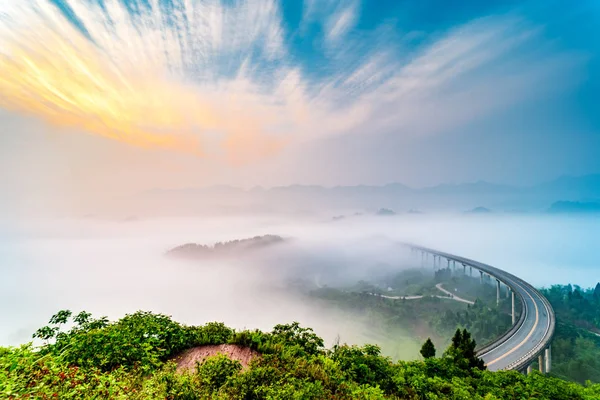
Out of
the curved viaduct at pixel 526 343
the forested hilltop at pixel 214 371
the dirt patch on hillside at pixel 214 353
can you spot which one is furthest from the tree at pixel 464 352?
the curved viaduct at pixel 526 343

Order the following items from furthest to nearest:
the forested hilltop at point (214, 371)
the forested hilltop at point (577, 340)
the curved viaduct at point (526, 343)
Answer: the forested hilltop at point (577, 340)
the curved viaduct at point (526, 343)
the forested hilltop at point (214, 371)

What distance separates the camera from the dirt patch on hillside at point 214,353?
9.60m

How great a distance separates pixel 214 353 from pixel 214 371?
2.58 metres

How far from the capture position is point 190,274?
172250 millimetres

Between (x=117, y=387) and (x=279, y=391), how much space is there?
3.83 meters

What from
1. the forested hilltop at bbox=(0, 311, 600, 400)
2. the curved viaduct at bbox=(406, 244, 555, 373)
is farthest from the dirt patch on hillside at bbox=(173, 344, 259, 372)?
the curved viaduct at bbox=(406, 244, 555, 373)

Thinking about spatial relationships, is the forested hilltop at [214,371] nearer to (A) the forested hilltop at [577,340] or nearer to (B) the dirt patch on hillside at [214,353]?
(B) the dirt patch on hillside at [214,353]

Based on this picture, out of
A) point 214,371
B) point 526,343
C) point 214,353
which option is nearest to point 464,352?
point 214,353

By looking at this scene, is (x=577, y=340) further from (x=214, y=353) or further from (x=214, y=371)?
(x=214, y=371)

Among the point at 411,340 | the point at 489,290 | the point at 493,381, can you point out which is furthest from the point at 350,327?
the point at 493,381

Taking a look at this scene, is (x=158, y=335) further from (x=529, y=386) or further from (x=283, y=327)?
(x=529, y=386)

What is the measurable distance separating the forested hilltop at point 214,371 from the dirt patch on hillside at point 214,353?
0.71ft

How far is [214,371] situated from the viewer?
782cm

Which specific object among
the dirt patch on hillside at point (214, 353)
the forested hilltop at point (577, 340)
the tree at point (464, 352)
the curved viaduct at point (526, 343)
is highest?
the dirt patch on hillside at point (214, 353)
